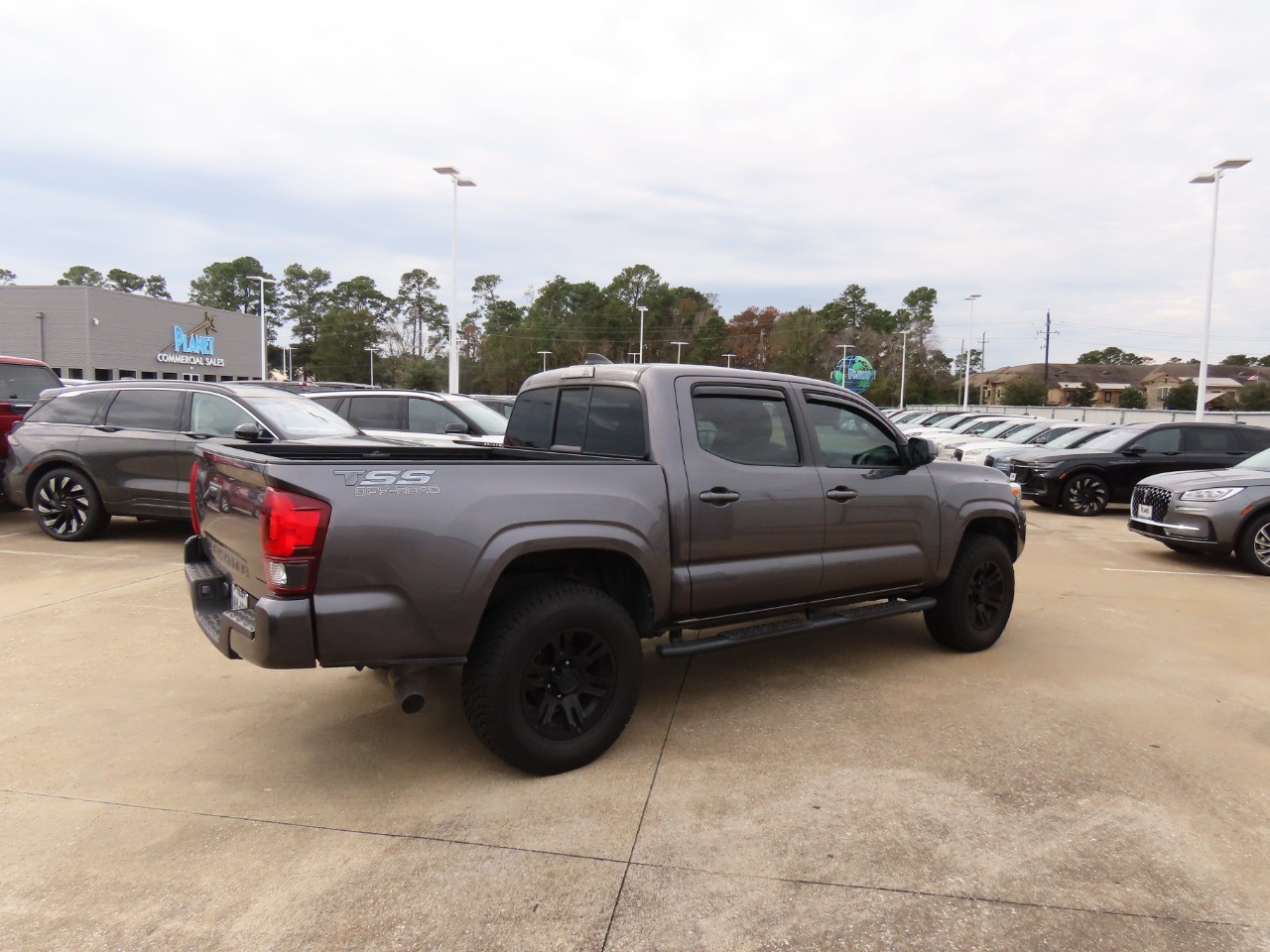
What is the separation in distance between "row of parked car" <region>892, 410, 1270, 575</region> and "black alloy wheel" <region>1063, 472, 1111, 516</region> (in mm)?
16

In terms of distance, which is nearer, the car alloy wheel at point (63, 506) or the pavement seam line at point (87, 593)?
the pavement seam line at point (87, 593)

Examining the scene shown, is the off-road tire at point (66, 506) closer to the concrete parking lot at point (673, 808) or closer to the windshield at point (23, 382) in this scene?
the windshield at point (23, 382)

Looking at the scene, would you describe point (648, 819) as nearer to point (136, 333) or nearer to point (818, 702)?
point (818, 702)

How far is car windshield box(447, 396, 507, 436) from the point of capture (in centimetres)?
1071

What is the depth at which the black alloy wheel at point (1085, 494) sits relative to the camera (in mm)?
12523

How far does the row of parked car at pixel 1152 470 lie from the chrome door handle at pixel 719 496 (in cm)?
383

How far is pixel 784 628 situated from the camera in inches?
172

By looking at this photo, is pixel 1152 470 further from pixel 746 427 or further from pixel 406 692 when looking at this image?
pixel 406 692

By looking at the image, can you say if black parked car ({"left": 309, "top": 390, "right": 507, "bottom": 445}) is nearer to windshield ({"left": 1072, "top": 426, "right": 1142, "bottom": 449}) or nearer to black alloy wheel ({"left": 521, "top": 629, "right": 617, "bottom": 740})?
black alloy wheel ({"left": 521, "top": 629, "right": 617, "bottom": 740})

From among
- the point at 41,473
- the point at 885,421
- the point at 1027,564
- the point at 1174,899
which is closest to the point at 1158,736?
the point at 1174,899

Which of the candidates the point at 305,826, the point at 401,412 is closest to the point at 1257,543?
the point at 305,826

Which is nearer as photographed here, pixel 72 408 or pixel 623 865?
pixel 623 865

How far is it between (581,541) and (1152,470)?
12317 mm

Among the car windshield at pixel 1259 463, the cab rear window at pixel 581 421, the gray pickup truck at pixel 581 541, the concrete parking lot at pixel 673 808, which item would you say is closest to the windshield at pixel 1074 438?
the car windshield at pixel 1259 463
